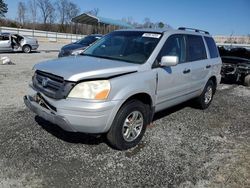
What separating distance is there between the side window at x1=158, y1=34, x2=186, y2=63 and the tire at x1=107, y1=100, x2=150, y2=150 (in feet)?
3.23

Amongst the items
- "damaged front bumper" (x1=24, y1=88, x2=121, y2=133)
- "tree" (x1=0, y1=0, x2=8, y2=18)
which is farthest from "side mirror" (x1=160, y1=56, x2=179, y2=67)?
"tree" (x1=0, y1=0, x2=8, y2=18)

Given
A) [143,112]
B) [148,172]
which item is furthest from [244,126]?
[148,172]

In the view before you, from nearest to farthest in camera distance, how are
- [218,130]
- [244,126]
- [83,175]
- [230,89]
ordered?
1. [83,175]
2. [218,130]
3. [244,126]
4. [230,89]

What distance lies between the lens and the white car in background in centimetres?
2005

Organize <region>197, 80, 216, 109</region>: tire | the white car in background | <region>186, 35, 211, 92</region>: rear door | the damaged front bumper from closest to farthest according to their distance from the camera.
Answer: the damaged front bumper, <region>186, 35, 211, 92</region>: rear door, <region>197, 80, 216, 109</region>: tire, the white car in background

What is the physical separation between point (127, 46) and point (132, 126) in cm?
149

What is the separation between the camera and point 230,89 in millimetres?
10359

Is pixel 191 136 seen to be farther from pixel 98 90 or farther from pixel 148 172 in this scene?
pixel 98 90

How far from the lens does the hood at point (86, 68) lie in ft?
12.2

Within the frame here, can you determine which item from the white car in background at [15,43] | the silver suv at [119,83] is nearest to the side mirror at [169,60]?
the silver suv at [119,83]

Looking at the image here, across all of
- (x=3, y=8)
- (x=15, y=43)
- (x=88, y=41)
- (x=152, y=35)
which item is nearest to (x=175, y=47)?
(x=152, y=35)

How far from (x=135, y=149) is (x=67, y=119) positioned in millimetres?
1302

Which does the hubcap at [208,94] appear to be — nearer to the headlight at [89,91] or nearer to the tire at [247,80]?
the headlight at [89,91]

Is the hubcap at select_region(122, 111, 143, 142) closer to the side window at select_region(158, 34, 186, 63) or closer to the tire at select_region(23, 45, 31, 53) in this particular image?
the side window at select_region(158, 34, 186, 63)
